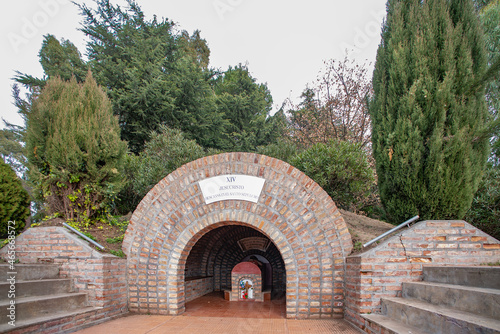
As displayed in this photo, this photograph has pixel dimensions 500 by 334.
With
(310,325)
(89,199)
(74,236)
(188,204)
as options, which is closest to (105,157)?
(89,199)

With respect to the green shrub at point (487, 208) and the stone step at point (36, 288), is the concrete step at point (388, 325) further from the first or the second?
the green shrub at point (487, 208)

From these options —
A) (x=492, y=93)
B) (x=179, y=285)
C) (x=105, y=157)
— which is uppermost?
(x=492, y=93)

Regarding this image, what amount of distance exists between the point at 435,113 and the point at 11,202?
898 cm

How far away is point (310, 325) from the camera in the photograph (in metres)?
4.44

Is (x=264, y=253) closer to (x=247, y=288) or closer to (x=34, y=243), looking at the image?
(x=247, y=288)

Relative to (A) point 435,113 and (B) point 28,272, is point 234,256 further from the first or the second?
(A) point 435,113

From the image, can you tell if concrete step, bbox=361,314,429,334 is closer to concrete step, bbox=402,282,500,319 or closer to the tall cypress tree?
concrete step, bbox=402,282,500,319

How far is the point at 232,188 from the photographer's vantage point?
208 inches

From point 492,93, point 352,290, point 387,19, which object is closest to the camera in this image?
point 352,290

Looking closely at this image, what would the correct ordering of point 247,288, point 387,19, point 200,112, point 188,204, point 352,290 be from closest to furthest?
point 352,290 → point 188,204 → point 387,19 → point 247,288 → point 200,112

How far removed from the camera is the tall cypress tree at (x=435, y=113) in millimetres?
4777

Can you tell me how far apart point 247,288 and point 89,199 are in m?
4.05

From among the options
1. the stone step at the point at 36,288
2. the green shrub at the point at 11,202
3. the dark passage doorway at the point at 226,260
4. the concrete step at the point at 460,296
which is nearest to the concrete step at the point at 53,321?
the stone step at the point at 36,288

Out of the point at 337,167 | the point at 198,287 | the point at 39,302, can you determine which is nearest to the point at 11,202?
the point at 39,302
